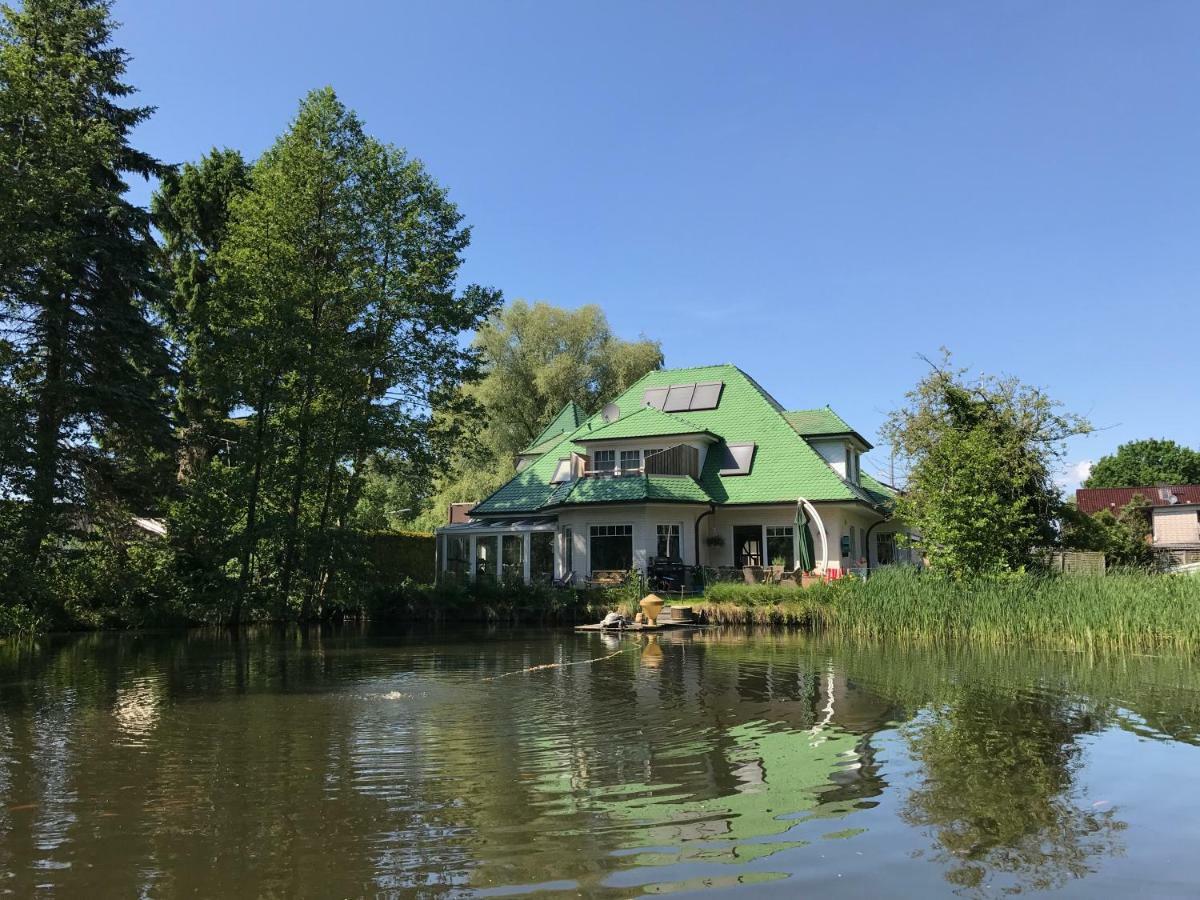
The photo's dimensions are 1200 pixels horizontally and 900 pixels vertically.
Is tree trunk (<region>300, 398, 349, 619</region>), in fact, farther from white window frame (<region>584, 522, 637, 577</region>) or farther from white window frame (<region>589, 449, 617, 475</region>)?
white window frame (<region>589, 449, 617, 475</region>)

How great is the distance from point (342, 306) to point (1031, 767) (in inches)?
923

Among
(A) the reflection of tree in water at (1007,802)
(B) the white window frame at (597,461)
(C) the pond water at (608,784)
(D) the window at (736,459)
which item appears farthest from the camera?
(D) the window at (736,459)

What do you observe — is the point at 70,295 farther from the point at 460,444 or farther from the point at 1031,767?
the point at 1031,767

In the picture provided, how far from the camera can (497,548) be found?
98.8 ft

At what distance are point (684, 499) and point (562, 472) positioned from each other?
5.97 m

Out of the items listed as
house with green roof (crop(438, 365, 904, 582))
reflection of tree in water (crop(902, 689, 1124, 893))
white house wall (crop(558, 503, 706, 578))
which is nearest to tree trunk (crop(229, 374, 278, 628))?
house with green roof (crop(438, 365, 904, 582))

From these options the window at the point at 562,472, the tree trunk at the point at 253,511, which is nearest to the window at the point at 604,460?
the window at the point at 562,472

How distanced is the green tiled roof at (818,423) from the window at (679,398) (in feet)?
12.7

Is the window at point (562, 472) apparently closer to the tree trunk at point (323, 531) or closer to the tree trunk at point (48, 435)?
the tree trunk at point (323, 531)

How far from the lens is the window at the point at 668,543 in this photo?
1094 inches

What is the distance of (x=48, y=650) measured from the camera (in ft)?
58.4

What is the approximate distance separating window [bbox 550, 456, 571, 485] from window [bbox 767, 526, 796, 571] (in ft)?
25.2

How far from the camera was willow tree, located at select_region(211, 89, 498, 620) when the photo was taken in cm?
2434

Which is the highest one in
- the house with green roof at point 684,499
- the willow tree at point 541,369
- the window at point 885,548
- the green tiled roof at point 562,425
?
the willow tree at point 541,369
